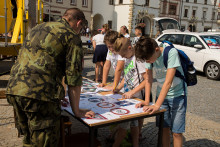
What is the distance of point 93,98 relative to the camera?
9.34ft

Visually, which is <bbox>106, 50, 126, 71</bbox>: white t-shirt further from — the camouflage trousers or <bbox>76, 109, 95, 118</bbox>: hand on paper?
the camouflage trousers

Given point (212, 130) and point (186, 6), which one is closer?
point (212, 130)

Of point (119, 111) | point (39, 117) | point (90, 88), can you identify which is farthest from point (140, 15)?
point (39, 117)

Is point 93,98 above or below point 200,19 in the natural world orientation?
below

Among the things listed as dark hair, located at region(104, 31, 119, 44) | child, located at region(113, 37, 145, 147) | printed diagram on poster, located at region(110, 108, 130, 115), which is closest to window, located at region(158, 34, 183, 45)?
dark hair, located at region(104, 31, 119, 44)

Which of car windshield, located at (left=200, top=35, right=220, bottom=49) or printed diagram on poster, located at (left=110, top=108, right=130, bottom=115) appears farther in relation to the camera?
car windshield, located at (left=200, top=35, right=220, bottom=49)

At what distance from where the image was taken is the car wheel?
8.72m

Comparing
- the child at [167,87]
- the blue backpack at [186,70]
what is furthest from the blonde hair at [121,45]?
the blue backpack at [186,70]

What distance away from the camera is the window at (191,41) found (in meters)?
9.43

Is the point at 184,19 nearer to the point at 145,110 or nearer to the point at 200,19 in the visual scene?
the point at 200,19

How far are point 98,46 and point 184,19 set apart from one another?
4891cm

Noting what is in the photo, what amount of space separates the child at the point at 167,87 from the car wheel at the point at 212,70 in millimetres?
6774

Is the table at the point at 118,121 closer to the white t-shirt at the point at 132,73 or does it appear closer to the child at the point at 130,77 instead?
the child at the point at 130,77

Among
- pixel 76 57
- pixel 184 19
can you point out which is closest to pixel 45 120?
pixel 76 57
